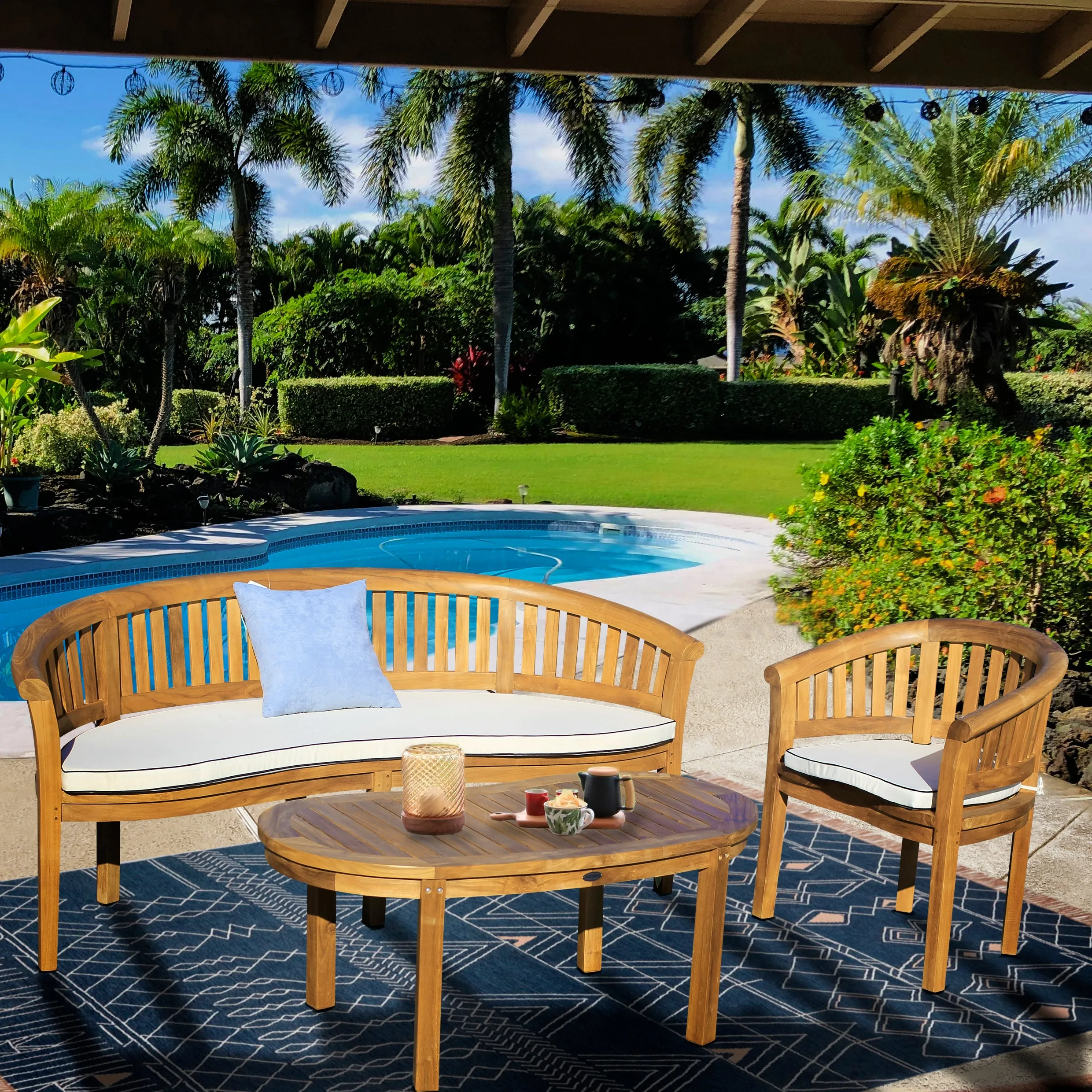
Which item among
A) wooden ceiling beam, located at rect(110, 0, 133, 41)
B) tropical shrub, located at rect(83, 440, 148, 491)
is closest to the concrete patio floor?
wooden ceiling beam, located at rect(110, 0, 133, 41)

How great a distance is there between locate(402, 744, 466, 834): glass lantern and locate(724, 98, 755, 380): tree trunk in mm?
21575

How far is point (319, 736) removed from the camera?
3.50 meters

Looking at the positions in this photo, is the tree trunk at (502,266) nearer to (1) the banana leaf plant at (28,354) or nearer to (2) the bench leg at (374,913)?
(1) the banana leaf plant at (28,354)

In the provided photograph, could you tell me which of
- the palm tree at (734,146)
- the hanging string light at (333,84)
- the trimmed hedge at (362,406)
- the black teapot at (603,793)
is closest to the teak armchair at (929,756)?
the black teapot at (603,793)

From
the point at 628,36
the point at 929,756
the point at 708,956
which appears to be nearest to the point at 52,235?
the point at 628,36

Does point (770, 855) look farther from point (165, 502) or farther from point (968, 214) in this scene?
point (968, 214)

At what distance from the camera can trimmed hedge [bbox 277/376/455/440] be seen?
2227 cm

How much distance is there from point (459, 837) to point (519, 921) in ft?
2.71

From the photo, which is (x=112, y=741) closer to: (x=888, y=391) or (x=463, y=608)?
(x=463, y=608)

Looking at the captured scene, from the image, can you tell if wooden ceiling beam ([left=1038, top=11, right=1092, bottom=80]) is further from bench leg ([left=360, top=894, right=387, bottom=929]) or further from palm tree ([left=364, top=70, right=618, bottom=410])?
palm tree ([left=364, top=70, right=618, bottom=410])

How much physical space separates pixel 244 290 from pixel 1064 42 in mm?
20453

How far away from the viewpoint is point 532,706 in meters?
3.95

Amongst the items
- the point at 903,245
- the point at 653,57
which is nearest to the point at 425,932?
the point at 653,57

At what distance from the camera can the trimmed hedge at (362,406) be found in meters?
22.3
